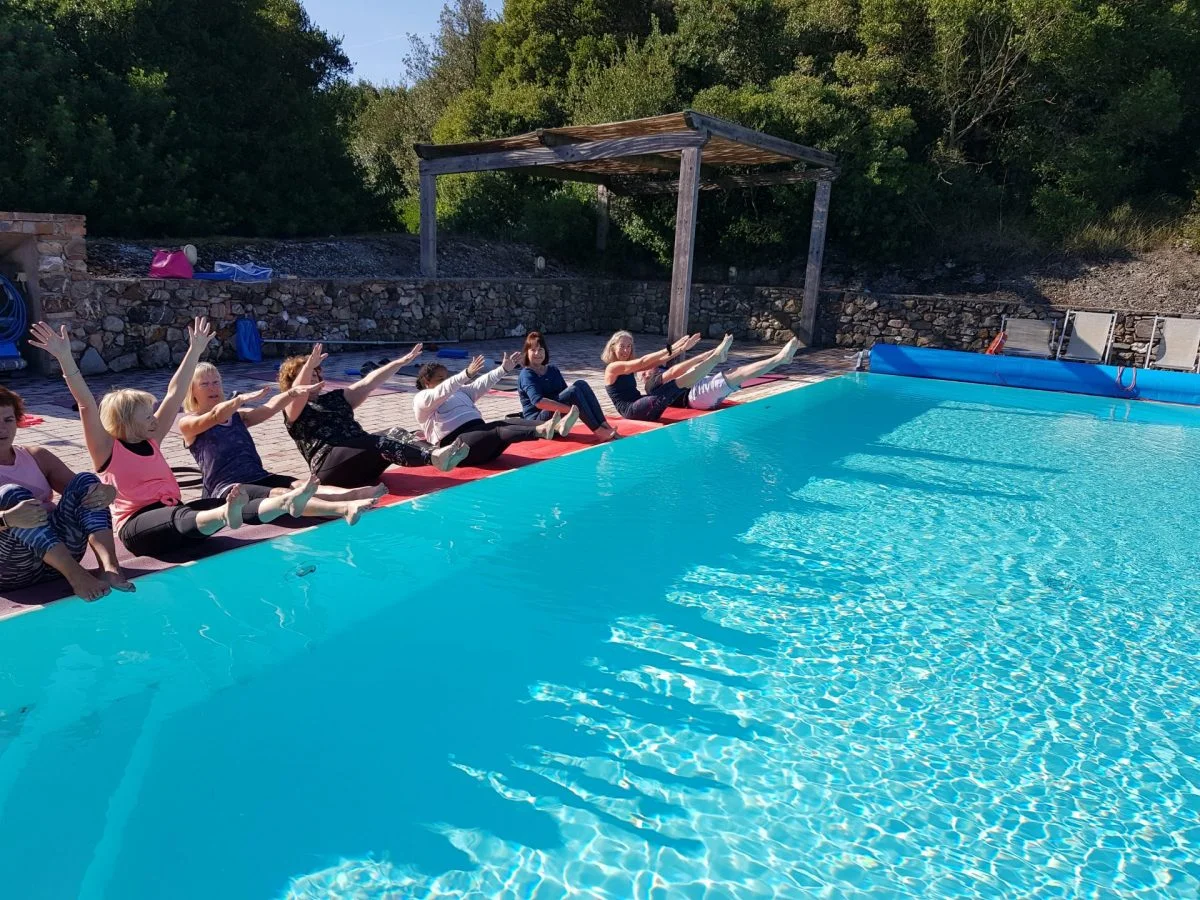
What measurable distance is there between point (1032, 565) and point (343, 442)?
4.55m

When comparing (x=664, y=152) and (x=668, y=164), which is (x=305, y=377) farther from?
(x=668, y=164)

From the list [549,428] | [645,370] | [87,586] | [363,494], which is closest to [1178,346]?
[645,370]

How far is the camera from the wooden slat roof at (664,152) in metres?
11.0

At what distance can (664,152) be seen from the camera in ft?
39.2

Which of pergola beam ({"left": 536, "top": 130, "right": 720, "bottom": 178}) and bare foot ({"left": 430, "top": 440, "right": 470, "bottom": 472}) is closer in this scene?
bare foot ({"left": 430, "top": 440, "right": 470, "bottom": 472})

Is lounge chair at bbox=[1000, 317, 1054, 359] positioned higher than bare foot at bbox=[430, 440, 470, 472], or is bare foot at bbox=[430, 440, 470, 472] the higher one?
lounge chair at bbox=[1000, 317, 1054, 359]

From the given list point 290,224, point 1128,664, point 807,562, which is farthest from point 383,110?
point 1128,664

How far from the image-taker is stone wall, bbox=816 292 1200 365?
43.5 feet

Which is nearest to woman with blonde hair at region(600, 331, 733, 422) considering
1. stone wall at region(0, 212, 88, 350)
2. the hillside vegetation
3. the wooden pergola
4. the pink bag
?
the wooden pergola

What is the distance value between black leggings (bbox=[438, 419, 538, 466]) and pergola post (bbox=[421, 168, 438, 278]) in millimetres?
8139

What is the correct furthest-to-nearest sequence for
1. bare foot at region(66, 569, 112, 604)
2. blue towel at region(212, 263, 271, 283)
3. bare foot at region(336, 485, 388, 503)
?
blue towel at region(212, 263, 271, 283), bare foot at region(336, 485, 388, 503), bare foot at region(66, 569, 112, 604)

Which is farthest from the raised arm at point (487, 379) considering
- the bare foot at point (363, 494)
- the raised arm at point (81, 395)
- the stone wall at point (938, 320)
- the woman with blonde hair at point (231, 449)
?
the stone wall at point (938, 320)

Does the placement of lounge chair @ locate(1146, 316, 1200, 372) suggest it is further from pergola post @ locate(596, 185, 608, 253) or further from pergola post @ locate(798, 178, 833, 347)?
pergola post @ locate(596, 185, 608, 253)

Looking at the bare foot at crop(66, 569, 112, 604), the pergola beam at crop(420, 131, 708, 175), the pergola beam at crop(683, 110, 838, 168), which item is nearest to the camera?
the bare foot at crop(66, 569, 112, 604)
